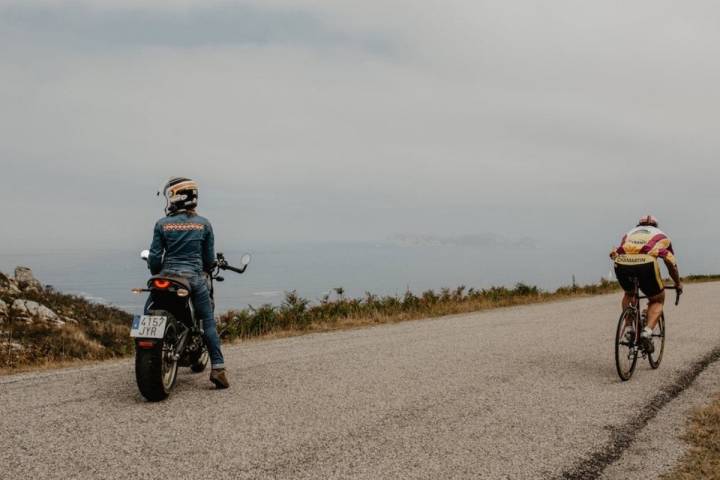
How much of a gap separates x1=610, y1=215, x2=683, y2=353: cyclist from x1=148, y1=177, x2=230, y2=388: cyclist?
5.53 m

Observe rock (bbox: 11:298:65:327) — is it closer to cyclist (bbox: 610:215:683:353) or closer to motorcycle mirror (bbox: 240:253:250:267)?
motorcycle mirror (bbox: 240:253:250:267)

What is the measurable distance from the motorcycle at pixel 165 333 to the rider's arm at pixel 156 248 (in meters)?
0.19

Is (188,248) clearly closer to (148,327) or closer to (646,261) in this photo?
(148,327)

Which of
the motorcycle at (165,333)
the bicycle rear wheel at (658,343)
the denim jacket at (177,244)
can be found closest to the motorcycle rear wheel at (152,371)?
the motorcycle at (165,333)

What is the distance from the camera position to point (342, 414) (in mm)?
6262

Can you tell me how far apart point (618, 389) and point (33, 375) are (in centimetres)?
757

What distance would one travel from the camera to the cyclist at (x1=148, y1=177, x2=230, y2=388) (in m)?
Result: 7.09

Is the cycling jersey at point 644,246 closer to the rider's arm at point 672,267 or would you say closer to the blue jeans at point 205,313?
the rider's arm at point 672,267

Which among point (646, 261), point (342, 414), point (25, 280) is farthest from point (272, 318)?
point (25, 280)

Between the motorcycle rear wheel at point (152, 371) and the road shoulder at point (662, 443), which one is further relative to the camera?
the motorcycle rear wheel at point (152, 371)

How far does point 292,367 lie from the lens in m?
8.59

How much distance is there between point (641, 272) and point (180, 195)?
618 cm

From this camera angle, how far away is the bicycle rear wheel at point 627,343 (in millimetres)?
8070

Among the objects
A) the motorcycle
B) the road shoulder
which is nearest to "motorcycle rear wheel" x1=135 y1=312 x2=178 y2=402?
the motorcycle
